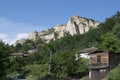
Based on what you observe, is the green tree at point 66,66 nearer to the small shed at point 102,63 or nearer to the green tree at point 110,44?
the small shed at point 102,63

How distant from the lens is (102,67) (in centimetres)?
6594

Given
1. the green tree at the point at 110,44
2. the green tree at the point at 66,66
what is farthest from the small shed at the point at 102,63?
the green tree at the point at 110,44

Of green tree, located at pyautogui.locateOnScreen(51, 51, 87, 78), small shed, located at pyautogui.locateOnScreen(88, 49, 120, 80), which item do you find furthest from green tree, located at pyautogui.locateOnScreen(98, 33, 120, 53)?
small shed, located at pyautogui.locateOnScreen(88, 49, 120, 80)

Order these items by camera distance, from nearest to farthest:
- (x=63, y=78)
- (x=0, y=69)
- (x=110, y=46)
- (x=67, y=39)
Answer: (x=0, y=69), (x=63, y=78), (x=110, y=46), (x=67, y=39)

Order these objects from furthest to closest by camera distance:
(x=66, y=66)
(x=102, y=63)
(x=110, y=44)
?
(x=110, y=44)
(x=66, y=66)
(x=102, y=63)

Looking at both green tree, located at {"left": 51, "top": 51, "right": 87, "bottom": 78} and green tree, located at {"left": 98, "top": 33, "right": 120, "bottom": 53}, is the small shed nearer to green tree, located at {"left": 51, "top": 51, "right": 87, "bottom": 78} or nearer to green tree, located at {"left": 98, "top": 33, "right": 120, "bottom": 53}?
green tree, located at {"left": 51, "top": 51, "right": 87, "bottom": 78}

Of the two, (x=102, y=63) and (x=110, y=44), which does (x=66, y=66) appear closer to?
(x=102, y=63)

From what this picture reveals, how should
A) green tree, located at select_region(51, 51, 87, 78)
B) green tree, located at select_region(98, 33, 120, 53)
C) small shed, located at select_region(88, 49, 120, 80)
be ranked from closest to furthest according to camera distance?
small shed, located at select_region(88, 49, 120, 80), green tree, located at select_region(51, 51, 87, 78), green tree, located at select_region(98, 33, 120, 53)

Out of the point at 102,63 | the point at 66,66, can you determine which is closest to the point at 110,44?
the point at 102,63

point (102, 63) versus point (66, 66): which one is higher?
point (102, 63)

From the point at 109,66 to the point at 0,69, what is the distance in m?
22.3

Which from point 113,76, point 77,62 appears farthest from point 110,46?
point 113,76

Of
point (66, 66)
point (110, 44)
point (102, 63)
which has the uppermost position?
point (110, 44)

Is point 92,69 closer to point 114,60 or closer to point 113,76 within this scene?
point 114,60
